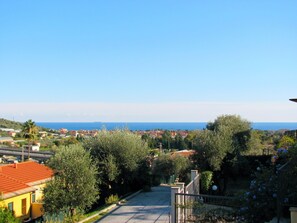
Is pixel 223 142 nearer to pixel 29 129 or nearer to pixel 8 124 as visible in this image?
pixel 29 129

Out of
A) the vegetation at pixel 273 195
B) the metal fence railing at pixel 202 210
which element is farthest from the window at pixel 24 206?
the vegetation at pixel 273 195

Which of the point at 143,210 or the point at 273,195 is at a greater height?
the point at 273,195

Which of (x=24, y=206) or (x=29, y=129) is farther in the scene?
(x=29, y=129)

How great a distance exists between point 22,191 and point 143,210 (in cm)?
1107

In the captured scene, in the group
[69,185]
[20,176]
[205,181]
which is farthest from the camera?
[20,176]

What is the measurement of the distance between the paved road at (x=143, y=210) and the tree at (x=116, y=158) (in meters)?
1.57

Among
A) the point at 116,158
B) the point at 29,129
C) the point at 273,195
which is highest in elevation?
the point at 29,129

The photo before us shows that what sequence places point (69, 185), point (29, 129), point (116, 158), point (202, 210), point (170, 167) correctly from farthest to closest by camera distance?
point (29, 129), point (170, 167), point (116, 158), point (69, 185), point (202, 210)

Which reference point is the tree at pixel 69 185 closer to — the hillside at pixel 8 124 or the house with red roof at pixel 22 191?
the house with red roof at pixel 22 191

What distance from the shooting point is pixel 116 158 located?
21.7 meters

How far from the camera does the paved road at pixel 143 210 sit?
47.1 feet

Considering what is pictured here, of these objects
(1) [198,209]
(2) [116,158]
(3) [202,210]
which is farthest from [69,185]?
(3) [202,210]

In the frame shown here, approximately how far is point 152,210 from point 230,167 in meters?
7.00

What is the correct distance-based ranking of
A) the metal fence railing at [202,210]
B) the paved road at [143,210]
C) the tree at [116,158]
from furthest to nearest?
the tree at [116,158] < the paved road at [143,210] < the metal fence railing at [202,210]
